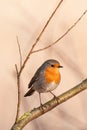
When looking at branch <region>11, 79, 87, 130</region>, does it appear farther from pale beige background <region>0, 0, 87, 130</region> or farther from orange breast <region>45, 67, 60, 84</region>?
pale beige background <region>0, 0, 87, 130</region>

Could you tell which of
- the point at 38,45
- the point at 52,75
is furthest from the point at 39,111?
the point at 38,45

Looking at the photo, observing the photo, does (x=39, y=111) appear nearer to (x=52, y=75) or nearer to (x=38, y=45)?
(x=52, y=75)

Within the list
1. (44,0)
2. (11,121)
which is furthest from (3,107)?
(44,0)

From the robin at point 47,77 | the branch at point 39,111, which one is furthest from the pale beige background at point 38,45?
the branch at point 39,111

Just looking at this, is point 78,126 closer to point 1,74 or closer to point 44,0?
point 1,74

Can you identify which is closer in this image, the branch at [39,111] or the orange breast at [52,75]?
the branch at [39,111]

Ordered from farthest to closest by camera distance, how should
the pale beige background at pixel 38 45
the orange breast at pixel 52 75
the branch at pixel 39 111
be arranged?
the pale beige background at pixel 38 45 < the orange breast at pixel 52 75 < the branch at pixel 39 111

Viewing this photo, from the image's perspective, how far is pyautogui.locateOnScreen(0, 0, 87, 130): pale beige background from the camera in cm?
148

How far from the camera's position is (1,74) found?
150 centimetres

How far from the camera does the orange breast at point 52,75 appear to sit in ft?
3.14

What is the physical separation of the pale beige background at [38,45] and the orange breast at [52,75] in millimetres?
499

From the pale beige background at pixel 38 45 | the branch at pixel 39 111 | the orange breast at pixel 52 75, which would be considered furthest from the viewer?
the pale beige background at pixel 38 45

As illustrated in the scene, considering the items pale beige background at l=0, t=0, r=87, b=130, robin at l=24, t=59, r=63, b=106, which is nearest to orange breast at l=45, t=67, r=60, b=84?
robin at l=24, t=59, r=63, b=106

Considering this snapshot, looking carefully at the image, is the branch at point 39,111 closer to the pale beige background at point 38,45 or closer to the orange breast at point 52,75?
the orange breast at point 52,75
